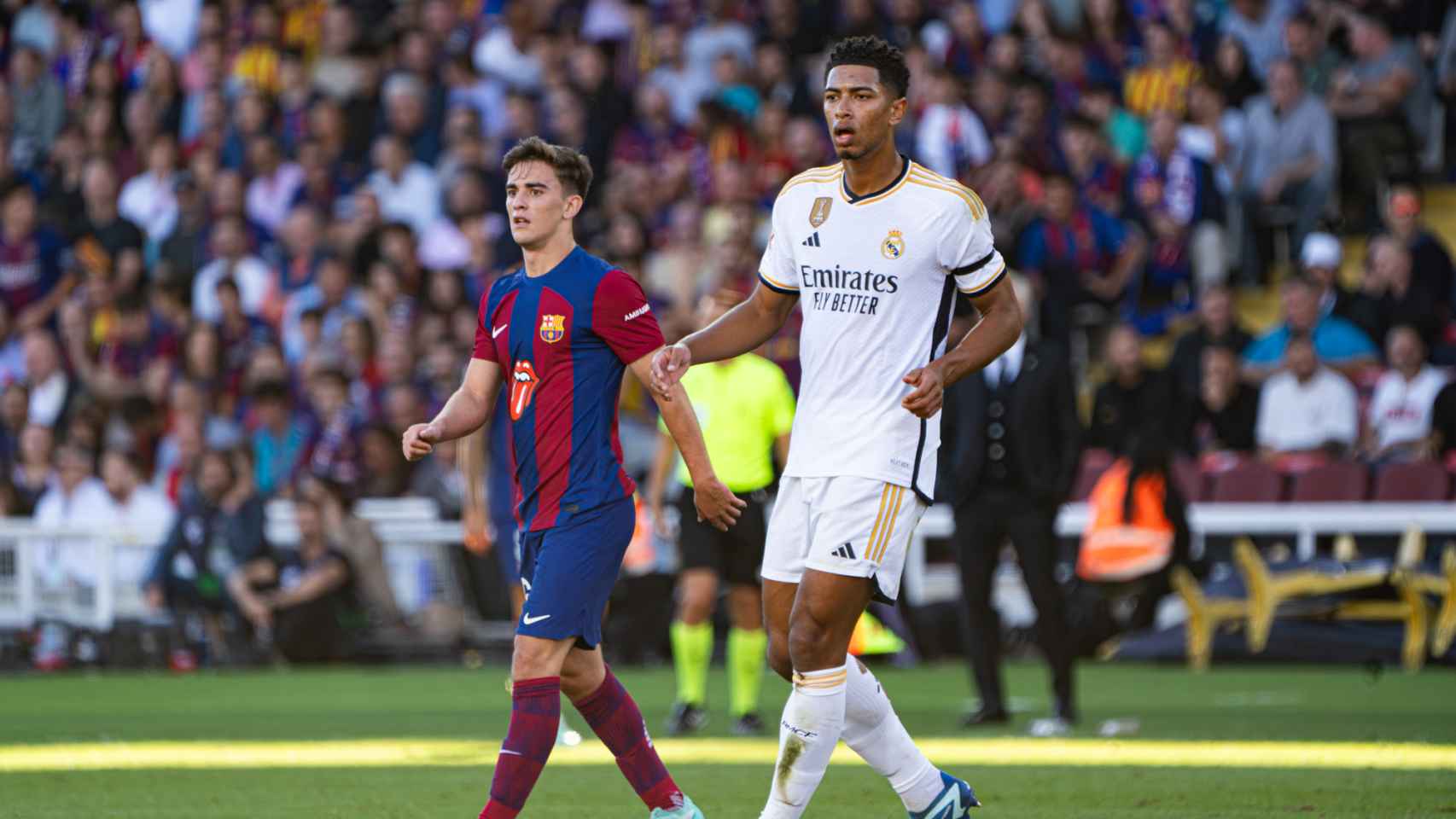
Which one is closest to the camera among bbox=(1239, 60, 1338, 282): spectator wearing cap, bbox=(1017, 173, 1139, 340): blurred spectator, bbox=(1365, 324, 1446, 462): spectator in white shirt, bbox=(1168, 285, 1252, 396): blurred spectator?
bbox=(1365, 324, 1446, 462): spectator in white shirt

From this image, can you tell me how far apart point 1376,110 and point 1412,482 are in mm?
3954

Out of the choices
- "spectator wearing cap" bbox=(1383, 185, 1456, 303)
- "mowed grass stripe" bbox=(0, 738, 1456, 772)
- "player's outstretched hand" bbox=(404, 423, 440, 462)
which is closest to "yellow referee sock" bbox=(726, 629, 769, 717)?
"mowed grass stripe" bbox=(0, 738, 1456, 772)

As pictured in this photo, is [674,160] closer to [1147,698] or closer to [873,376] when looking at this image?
[1147,698]

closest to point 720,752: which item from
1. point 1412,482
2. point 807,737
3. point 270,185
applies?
point 807,737

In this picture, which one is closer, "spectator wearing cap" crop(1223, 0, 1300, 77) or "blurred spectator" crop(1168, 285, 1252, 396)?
"blurred spectator" crop(1168, 285, 1252, 396)

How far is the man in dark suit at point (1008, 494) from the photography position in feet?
37.2

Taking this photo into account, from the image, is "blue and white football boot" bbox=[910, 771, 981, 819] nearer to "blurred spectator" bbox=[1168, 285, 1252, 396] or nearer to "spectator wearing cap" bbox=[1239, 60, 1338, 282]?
"blurred spectator" bbox=[1168, 285, 1252, 396]

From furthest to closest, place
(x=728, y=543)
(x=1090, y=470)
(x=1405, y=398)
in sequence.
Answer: (x=1090, y=470)
(x=1405, y=398)
(x=728, y=543)

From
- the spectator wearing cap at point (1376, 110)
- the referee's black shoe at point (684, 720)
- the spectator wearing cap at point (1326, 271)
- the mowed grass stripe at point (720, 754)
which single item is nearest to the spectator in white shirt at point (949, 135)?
the spectator wearing cap at point (1326, 271)

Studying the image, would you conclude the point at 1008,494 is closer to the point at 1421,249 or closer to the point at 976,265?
the point at 976,265

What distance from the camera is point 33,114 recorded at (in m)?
23.6

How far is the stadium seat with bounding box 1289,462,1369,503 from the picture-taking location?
15.8 m

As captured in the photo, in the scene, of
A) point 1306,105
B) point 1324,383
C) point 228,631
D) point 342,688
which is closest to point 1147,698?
point 1324,383

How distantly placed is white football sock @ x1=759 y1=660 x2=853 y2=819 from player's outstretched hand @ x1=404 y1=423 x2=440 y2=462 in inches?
54.3
